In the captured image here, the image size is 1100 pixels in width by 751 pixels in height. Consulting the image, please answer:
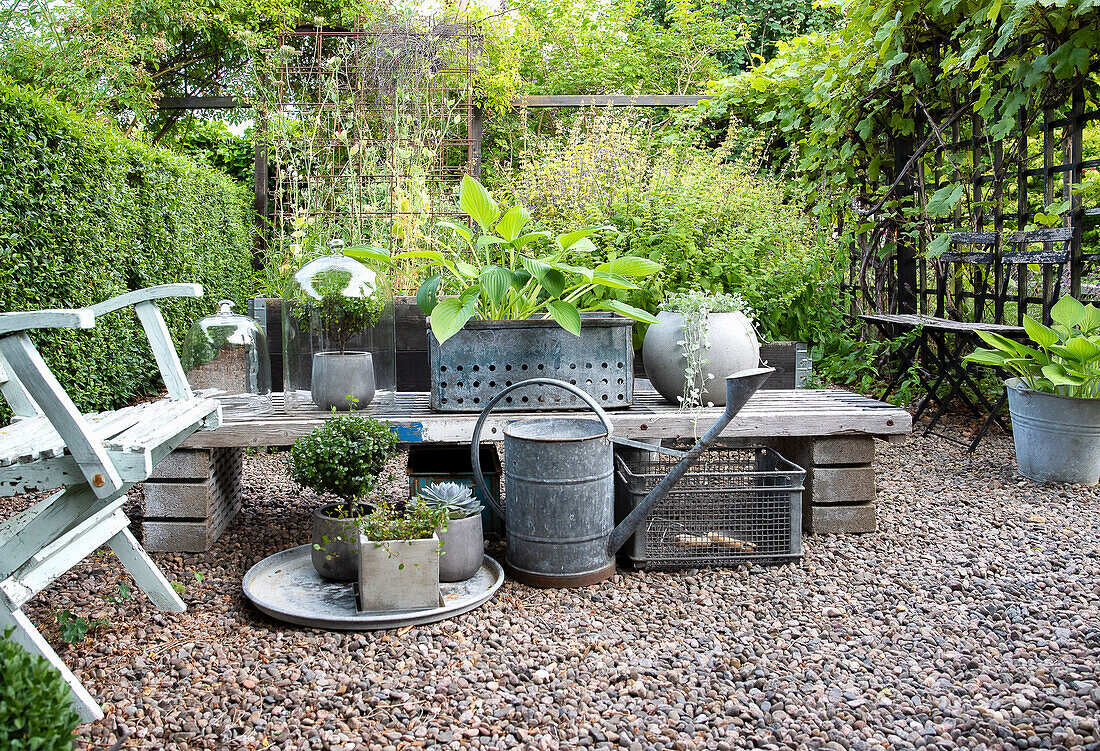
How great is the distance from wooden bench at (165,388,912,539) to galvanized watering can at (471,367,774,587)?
180mm

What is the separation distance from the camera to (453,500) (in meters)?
2.28

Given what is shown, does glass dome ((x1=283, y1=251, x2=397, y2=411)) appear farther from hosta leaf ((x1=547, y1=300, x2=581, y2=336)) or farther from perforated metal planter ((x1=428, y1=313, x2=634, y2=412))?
hosta leaf ((x1=547, y1=300, x2=581, y2=336))

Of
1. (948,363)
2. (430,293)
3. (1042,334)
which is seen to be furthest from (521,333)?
(948,363)

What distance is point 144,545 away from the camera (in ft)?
8.41

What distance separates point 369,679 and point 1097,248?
18.8 ft

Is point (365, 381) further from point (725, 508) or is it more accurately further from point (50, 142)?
point (50, 142)

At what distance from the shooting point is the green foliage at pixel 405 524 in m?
2.05

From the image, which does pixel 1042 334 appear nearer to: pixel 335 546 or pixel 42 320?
pixel 335 546

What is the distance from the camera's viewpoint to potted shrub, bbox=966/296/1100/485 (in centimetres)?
328

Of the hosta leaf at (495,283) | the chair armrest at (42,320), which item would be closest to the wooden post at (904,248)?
the hosta leaf at (495,283)

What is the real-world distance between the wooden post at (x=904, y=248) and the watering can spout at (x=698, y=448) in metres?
3.58

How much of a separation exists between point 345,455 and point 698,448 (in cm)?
96

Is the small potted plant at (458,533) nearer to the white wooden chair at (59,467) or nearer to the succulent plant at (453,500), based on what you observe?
the succulent plant at (453,500)

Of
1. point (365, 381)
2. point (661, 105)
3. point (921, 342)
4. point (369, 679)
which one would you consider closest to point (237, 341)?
point (365, 381)
